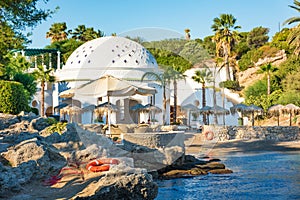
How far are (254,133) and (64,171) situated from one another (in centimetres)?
1930

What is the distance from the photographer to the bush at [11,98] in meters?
17.7

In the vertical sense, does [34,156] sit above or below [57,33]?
below

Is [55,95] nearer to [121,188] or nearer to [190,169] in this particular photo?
[190,169]

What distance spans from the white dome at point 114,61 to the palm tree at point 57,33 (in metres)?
25.6

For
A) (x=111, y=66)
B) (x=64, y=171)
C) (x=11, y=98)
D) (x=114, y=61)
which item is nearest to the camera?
(x=64, y=171)

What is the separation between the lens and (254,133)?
2803 cm

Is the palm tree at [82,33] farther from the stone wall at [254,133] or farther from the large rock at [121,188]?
the large rock at [121,188]

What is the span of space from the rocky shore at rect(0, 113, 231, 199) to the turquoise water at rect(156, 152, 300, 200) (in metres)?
1.21

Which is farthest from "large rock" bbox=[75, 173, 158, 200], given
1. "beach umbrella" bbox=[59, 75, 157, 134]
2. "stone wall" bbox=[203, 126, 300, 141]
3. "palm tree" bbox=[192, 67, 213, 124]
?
"palm tree" bbox=[192, 67, 213, 124]

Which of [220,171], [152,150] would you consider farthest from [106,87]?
[220,171]

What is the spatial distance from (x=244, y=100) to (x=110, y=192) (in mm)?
32504

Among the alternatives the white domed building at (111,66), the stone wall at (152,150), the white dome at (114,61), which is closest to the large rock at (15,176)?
the stone wall at (152,150)

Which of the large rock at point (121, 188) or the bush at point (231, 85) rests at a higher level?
the bush at point (231, 85)

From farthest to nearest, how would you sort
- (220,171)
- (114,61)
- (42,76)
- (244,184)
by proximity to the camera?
(114,61), (42,76), (220,171), (244,184)
